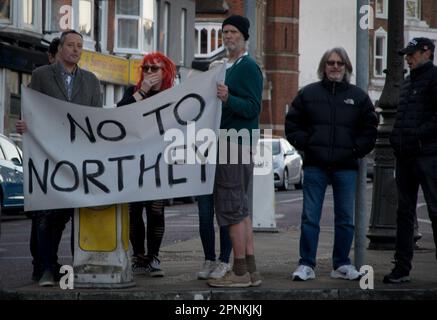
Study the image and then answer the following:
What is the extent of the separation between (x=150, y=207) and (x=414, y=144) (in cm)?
235

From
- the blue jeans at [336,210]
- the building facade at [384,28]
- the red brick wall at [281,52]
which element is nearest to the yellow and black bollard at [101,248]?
the blue jeans at [336,210]

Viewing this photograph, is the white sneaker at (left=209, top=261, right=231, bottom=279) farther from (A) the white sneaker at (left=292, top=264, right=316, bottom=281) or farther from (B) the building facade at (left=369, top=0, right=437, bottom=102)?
(B) the building facade at (left=369, top=0, right=437, bottom=102)

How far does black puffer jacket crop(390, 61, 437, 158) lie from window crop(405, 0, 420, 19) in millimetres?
69737

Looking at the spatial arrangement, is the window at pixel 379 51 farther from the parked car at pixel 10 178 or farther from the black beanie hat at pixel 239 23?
the black beanie hat at pixel 239 23

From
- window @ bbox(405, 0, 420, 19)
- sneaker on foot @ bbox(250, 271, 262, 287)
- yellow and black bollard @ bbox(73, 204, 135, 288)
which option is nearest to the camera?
yellow and black bollard @ bbox(73, 204, 135, 288)

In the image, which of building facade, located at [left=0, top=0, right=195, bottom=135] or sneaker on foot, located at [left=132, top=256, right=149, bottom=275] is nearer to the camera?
sneaker on foot, located at [left=132, top=256, right=149, bottom=275]

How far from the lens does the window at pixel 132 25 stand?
4525 cm

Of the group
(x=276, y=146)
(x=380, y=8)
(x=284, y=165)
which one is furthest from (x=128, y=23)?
(x=380, y=8)

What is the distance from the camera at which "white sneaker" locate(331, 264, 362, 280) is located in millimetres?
10719

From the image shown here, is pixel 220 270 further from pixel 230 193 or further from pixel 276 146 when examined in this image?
pixel 276 146

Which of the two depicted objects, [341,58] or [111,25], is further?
[111,25]

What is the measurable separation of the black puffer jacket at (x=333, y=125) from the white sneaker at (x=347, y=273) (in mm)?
878

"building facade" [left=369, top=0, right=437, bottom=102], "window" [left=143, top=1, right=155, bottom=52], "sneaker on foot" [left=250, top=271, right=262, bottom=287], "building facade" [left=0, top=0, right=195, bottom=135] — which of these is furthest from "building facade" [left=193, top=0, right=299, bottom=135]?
"sneaker on foot" [left=250, top=271, right=262, bottom=287]

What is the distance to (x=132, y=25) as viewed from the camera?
4559cm
